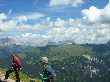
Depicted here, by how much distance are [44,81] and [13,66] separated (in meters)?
3.73

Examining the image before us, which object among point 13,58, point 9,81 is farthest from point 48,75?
point 9,81

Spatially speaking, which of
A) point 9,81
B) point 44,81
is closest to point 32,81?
point 44,81

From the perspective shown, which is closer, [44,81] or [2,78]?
[44,81]

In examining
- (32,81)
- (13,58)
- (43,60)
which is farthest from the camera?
(13,58)

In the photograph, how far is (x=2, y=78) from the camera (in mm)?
23406

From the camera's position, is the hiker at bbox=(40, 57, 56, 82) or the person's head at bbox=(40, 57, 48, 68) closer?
the person's head at bbox=(40, 57, 48, 68)

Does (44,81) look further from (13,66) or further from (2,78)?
(2,78)

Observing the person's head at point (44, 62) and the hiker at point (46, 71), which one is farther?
the hiker at point (46, 71)

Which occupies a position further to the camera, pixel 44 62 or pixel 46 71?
pixel 46 71

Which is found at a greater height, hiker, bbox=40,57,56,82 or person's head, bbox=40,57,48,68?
person's head, bbox=40,57,48,68

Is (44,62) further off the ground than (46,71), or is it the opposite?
(44,62)

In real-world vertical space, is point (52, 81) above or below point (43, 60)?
below

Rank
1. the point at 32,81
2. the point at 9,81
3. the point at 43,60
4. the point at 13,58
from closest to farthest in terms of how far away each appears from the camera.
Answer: the point at 43,60
the point at 32,81
the point at 13,58
the point at 9,81

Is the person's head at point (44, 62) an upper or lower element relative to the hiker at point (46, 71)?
upper
